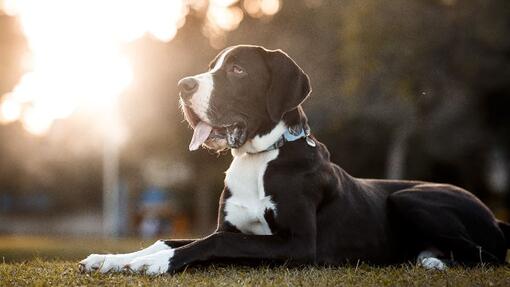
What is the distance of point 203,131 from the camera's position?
21.8ft

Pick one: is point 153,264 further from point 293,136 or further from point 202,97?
point 293,136

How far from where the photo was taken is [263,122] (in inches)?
262

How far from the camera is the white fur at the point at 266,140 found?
6.63 m

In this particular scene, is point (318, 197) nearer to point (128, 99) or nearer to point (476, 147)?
point (476, 147)

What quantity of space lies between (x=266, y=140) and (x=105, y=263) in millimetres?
1641

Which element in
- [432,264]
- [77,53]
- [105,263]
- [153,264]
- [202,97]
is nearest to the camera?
[153,264]

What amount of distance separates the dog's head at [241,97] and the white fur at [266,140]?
3cm

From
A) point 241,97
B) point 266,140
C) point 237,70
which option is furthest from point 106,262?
point 237,70

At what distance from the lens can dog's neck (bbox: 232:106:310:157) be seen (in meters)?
6.63

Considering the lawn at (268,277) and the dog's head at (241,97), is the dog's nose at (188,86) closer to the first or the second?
the dog's head at (241,97)

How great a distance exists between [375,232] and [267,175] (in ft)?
4.11

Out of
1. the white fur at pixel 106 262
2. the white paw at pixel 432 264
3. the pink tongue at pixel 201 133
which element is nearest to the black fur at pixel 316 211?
the pink tongue at pixel 201 133

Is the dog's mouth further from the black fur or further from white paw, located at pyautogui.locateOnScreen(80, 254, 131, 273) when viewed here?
white paw, located at pyautogui.locateOnScreen(80, 254, 131, 273)

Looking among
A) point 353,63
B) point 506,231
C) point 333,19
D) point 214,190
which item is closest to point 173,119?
point 214,190
